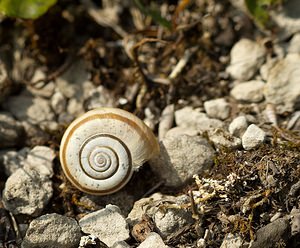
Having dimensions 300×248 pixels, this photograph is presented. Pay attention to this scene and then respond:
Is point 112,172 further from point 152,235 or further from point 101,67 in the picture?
point 101,67

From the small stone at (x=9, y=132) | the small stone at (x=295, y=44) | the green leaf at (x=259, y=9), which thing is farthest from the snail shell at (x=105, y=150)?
the small stone at (x=295, y=44)

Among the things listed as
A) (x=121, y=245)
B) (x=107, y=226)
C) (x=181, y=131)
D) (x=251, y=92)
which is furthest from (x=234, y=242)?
(x=251, y=92)

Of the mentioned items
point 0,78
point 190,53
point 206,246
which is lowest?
point 206,246

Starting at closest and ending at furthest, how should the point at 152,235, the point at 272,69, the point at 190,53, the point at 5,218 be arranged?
the point at 152,235 → the point at 5,218 → the point at 272,69 → the point at 190,53

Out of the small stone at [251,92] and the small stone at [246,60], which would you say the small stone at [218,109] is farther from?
the small stone at [246,60]

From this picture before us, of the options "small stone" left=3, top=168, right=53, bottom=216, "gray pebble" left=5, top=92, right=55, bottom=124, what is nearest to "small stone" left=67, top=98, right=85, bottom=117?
"gray pebble" left=5, top=92, right=55, bottom=124

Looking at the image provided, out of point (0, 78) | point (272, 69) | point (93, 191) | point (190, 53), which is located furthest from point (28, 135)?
point (272, 69)
